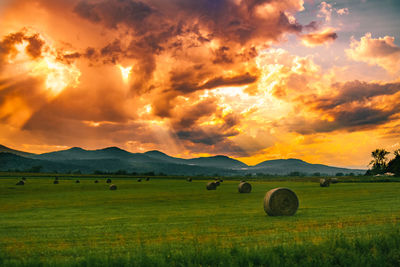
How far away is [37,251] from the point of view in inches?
508

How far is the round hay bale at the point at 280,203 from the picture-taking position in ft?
80.8

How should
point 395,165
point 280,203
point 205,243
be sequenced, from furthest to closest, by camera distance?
point 395,165 < point 280,203 < point 205,243

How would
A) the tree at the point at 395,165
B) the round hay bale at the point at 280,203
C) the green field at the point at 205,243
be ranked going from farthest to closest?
the tree at the point at 395,165 → the round hay bale at the point at 280,203 → the green field at the point at 205,243

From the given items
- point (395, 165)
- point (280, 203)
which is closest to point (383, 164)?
point (395, 165)

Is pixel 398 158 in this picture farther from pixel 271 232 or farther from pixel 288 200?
pixel 271 232

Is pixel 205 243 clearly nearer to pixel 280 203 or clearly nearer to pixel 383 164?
pixel 280 203

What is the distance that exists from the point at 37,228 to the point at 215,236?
1104cm

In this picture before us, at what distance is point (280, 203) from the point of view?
25.0 metres

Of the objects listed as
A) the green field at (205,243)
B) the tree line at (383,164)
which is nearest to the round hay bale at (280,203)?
the green field at (205,243)

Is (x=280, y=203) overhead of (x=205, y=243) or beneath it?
Result: overhead

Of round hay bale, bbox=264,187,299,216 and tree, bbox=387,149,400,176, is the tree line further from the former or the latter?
round hay bale, bbox=264,187,299,216

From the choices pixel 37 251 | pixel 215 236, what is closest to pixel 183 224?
pixel 215 236

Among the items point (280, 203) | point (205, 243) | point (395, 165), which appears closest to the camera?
point (205, 243)

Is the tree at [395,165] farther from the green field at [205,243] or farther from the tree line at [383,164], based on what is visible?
the green field at [205,243]
